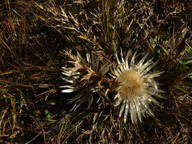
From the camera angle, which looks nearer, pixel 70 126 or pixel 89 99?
pixel 89 99

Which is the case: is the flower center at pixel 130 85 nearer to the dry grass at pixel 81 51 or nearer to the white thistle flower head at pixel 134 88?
the white thistle flower head at pixel 134 88

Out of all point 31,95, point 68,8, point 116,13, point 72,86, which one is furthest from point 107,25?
point 31,95

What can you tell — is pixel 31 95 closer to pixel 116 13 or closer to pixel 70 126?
pixel 70 126

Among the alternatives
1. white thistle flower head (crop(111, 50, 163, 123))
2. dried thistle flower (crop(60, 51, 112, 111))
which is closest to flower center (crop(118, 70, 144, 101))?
white thistle flower head (crop(111, 50, 163, 123))

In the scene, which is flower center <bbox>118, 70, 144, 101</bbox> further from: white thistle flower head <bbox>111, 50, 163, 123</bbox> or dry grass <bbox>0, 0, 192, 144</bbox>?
dry grass <bbox>0, 0, 192, 144</bbox>

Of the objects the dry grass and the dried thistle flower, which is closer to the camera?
the dried thistle flower

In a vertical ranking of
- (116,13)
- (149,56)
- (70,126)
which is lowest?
(70,126)

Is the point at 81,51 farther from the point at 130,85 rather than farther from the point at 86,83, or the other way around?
the point at 130,85
